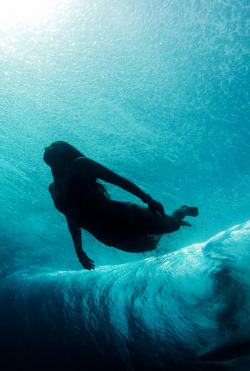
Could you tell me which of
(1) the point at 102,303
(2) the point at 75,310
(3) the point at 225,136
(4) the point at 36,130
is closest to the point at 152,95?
(3) the point at 225,136

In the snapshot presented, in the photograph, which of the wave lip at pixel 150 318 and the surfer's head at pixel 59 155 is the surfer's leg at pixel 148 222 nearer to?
the surfer's head at pixel 59 155

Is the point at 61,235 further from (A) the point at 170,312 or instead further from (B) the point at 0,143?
(A) the point at 170,312

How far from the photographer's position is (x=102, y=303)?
18.2ft

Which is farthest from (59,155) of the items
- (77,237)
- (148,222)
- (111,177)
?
(148,222)

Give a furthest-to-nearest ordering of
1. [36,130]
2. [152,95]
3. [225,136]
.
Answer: [36,130] < [225,136] < [152,95]

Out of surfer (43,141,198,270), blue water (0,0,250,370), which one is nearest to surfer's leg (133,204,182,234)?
surfer (43,141,198,270)

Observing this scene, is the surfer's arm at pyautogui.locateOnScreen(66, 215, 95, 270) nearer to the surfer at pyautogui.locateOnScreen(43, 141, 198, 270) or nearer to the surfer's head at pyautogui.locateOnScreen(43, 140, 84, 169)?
the surfer at pyautogui.locateOnScreen(43, 141, 198, 270)

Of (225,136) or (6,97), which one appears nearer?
(6,97)

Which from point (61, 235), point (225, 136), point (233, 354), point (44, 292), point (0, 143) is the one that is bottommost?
point (233, 354)

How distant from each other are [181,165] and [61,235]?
11.3 meters

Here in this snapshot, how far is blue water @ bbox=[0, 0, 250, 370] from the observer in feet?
11.2

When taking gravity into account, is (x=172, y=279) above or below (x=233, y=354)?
above

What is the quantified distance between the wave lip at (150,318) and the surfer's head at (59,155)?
2.70m

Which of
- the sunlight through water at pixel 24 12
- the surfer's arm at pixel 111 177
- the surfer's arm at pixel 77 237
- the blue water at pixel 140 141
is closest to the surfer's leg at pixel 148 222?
the surfer's arm at pixel 111 177
